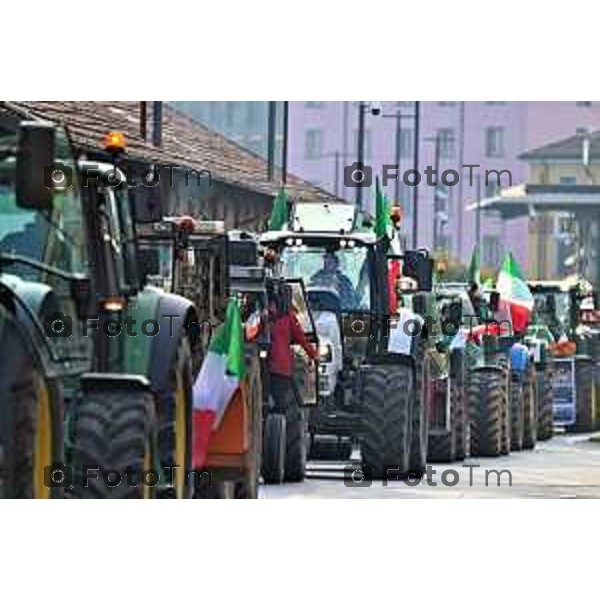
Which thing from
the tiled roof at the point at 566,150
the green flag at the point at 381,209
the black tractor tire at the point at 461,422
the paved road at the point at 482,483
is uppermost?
the tiled roof at the point at 566,150

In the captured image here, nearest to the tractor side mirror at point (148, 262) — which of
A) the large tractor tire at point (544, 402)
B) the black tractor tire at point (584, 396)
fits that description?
the black tractor tire at point (584, 396)

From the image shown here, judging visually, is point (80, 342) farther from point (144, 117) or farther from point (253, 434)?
point (253, 434)

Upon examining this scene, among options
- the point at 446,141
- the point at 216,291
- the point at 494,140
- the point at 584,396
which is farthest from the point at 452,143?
the point at 584,396

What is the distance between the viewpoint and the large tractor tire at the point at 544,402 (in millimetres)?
19562

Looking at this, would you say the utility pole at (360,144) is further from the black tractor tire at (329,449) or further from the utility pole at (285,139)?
the black tractor tire at (329,449)

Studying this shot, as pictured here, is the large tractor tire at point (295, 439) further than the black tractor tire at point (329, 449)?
No

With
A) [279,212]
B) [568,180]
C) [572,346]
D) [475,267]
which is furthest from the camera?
[572,346]

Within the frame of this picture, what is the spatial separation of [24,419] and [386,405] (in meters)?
5.22

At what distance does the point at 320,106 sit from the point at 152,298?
135 centimetres

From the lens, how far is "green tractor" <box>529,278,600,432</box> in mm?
17188

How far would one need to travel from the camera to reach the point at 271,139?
15.9 metres

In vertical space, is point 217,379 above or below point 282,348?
below

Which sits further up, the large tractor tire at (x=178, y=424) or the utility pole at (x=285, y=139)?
the utility pole at (x=285, y=139)

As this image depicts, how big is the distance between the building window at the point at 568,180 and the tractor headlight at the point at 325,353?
217 centimetres
